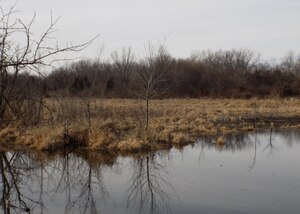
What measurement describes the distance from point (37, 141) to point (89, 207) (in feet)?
22.7

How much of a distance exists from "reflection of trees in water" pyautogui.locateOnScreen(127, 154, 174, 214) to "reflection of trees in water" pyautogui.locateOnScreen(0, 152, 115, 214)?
27.2 inches

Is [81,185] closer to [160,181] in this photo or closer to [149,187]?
[149,187]

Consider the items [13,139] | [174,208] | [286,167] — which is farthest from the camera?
[13,139]

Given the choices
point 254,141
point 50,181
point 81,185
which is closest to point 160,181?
point 81,185

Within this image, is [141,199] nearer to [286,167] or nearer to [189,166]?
[189,166]

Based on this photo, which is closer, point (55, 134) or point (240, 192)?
point (240, 192)

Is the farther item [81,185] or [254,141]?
[254,141]

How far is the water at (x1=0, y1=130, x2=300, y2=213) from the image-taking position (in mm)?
7902

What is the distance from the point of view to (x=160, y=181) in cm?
985

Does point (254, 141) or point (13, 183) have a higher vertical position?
point (254, 141)

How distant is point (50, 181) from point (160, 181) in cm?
259

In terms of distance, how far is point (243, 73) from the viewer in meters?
55.0

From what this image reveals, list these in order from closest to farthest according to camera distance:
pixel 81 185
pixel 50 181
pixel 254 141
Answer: pixel 81 185 < pixel 50 181 < pixel 254 141

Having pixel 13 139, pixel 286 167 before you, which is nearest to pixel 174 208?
pixel 286 167
